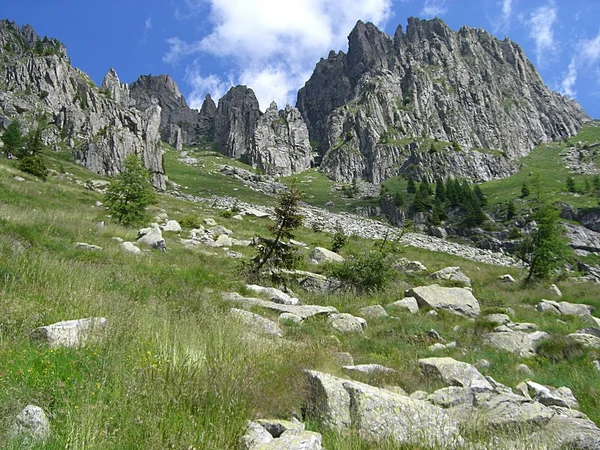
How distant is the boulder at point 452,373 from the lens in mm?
5938

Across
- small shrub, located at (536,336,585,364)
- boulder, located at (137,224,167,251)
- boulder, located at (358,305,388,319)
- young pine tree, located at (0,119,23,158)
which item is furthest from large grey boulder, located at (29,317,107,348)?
young pine tree, located at (0,119,23,158)

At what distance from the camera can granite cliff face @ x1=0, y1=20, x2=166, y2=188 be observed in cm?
9412

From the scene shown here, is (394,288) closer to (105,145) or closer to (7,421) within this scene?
(7,421)

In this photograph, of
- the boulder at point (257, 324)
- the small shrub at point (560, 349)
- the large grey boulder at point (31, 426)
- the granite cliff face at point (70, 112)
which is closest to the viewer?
the large grey boulder at point (31, 426)

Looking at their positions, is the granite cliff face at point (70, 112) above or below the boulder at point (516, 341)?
above

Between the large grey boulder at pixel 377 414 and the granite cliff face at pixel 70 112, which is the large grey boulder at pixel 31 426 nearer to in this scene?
the large grey boulder at pixel 377 414

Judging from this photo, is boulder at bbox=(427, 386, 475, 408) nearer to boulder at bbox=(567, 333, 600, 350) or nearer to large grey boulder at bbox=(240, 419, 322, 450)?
large grey boulder at bbox=(240, 419, 322, 450)

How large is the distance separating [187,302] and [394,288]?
11.6 m

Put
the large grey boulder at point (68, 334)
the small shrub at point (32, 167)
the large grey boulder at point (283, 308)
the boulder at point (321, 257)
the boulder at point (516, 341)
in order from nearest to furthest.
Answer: the large grey boulder at point (68, 334) < the boulder at point (516, 341) < the large grey boulder at point (283, 308) < the boulder at point (321, 257) < the small shrub at point (32, 167)

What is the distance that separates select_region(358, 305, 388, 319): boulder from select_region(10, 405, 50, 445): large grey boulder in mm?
10159

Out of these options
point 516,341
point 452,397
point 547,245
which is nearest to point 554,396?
point 452,397

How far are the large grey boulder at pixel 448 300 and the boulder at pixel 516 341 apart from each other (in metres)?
3.26

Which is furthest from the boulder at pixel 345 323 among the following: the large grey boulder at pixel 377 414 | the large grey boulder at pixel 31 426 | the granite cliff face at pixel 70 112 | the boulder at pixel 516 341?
the granite cliff face at pixel 70 112

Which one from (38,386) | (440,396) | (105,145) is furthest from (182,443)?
(105,145)
